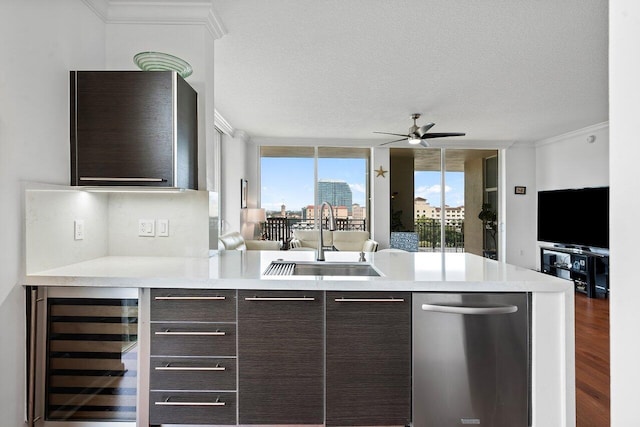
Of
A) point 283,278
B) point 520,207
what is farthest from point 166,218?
point 520,207

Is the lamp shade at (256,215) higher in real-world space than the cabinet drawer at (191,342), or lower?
higher

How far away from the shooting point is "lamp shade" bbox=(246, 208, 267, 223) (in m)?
6.86

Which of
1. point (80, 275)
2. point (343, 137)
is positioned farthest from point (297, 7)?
point (343, 137)

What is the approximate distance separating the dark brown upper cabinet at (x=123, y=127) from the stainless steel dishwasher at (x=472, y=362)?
1511mm

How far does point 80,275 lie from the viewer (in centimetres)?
183

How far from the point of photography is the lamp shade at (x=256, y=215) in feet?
22.5

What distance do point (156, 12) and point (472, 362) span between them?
8.81 ft

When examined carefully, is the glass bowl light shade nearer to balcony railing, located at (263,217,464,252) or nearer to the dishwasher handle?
the dishwasher handle

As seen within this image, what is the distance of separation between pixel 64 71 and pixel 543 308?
8.78ft

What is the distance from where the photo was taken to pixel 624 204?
32 cm

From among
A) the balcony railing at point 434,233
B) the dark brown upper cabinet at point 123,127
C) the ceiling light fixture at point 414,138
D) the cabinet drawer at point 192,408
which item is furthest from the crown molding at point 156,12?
the balcony railing at point 434,233

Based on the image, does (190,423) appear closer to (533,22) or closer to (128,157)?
(128,157)

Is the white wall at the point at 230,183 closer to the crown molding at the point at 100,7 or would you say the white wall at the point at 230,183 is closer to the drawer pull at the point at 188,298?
the crown molding at the point at 100,7

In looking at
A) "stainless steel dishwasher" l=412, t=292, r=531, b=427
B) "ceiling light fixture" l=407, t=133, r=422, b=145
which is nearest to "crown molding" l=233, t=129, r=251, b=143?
"ceiling light fixture" l=407, t=133, r=422, b=145
